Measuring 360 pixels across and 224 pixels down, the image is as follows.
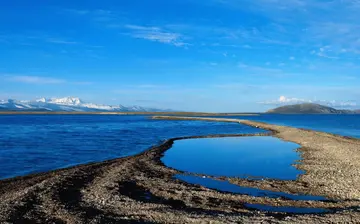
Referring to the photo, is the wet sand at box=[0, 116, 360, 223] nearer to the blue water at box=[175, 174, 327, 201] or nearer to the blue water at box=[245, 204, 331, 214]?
the blue water at box=[245, 204, 331, 214]

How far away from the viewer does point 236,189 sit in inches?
899

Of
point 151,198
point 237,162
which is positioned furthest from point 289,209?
point 237,162

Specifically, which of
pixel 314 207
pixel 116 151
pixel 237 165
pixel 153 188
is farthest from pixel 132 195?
pixel 116 151

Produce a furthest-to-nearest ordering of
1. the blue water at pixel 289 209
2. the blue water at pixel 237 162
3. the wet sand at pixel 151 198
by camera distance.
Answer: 1. the blue water at pixel 237 162
2. the blue water at pixel 289 209
3. the wet sand at pixel 151 198

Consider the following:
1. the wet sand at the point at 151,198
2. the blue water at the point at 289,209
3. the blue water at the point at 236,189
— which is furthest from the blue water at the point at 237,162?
the blue water at the point at 289,209

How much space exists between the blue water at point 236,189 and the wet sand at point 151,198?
2.73 feet

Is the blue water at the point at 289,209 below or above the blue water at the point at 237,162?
above

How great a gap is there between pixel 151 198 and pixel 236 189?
20.5 feet

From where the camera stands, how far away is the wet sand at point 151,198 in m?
15.8

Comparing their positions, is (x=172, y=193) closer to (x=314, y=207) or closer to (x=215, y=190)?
(x=215, y=190)

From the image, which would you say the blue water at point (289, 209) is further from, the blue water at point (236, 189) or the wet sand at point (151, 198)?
the blue water at point (236, 189)

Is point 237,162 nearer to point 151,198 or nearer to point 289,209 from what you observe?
point 151,198

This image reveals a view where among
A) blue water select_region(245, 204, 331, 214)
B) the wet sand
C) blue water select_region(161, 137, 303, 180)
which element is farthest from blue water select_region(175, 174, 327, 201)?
blue water select_region(161, 137, 303, 180)

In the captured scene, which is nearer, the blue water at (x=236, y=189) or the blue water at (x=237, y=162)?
the blue water at (x=236, y=189)
